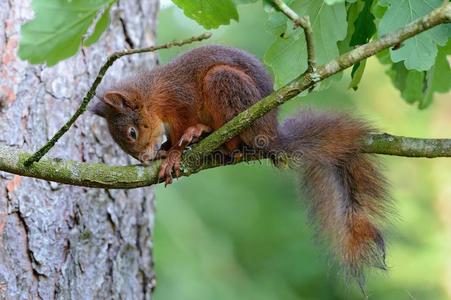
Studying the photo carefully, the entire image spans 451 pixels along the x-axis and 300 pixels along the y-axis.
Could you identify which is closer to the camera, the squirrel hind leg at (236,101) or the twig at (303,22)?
the twig at (303,22)

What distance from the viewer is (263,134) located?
2.66m

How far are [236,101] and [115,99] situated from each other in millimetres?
557

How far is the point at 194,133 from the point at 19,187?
665 mm

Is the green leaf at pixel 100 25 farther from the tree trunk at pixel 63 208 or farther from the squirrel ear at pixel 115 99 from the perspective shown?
Answer: the squirrel ear at pixel 115 99

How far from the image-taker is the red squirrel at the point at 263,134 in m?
2.60

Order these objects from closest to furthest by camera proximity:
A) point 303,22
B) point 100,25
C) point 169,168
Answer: point 303,22 → point 100,25 → point 169,168

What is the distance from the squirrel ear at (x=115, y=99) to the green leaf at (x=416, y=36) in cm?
135

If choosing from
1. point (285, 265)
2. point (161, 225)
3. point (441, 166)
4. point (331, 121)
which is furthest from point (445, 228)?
point (331, 121)

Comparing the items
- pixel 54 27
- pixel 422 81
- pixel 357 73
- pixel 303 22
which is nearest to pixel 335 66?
pixel 303 22

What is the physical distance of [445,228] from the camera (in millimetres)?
4809

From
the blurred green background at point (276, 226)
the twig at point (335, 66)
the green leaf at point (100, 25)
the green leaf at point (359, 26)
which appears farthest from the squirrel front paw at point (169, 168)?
the blurred green background at point (276, 226)

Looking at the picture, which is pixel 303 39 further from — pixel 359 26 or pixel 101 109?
pixel 101 109

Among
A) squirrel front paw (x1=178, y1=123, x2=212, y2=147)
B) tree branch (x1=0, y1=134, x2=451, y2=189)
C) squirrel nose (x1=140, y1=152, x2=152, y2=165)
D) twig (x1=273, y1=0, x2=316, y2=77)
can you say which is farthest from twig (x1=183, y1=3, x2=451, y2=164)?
squirrel nose (x1=140, y1=152, x2=152, y2=165)

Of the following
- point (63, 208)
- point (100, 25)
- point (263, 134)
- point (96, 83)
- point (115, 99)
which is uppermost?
point (115, 99)
